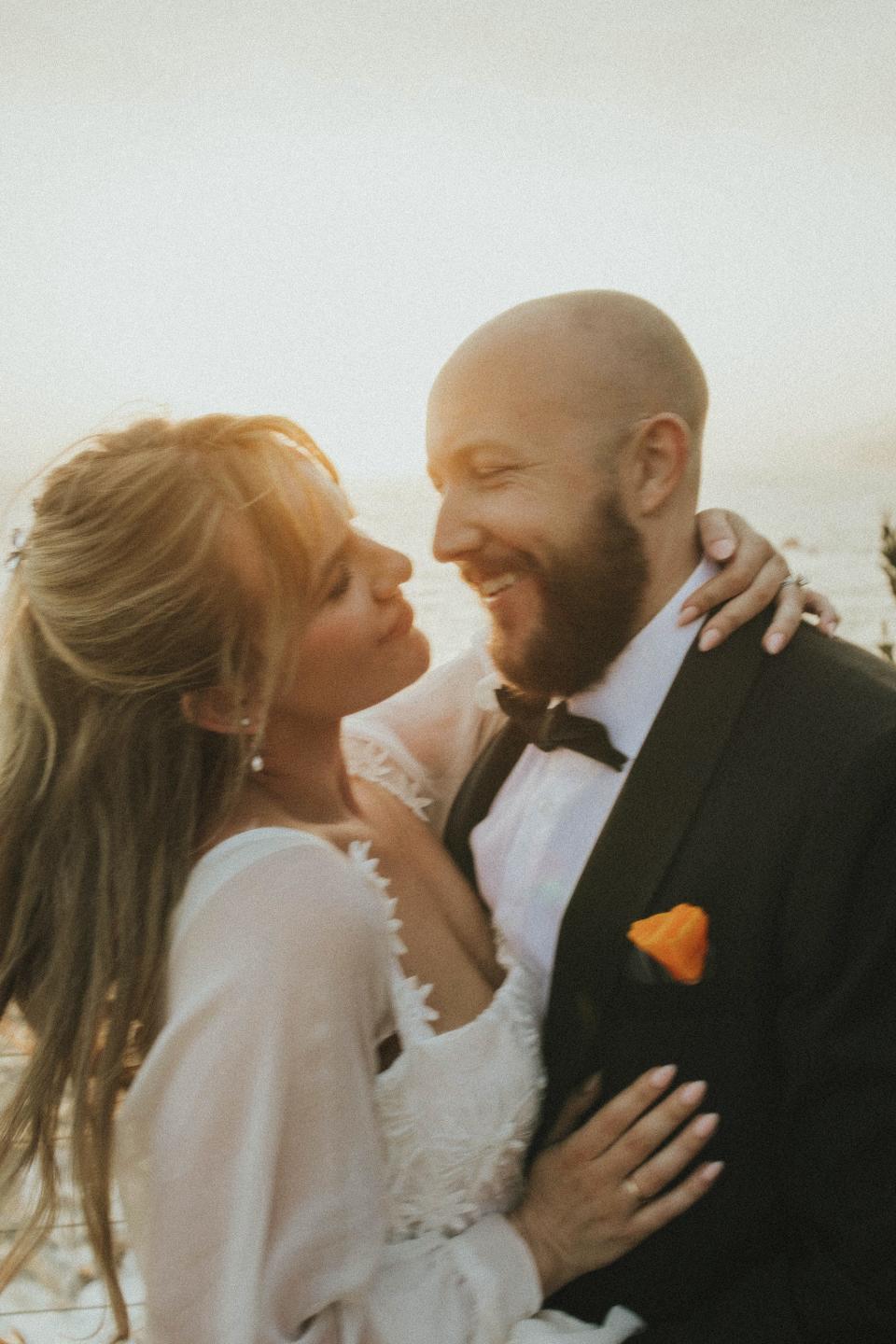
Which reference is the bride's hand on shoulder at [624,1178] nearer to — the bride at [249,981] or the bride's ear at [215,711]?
the bride at [249,981]

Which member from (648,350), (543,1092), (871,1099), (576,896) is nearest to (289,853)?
(576,896)

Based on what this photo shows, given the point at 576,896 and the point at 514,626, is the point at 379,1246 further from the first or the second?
the point at 514,626

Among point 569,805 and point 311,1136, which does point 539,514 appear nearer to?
point 569,805

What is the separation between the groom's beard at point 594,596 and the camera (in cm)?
210

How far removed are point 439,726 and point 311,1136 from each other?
3.95ft

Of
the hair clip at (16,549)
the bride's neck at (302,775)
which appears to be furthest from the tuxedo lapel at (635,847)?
the hair clip at (16,549)

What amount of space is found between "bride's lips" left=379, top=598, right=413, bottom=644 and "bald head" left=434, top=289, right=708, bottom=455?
18.5 inches

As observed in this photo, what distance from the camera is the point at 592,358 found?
2.05 metres

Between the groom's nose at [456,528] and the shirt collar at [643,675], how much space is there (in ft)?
1.26

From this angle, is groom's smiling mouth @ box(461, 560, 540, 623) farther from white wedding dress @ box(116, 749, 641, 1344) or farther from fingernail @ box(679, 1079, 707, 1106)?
Result: fingernail @ box(679, 1079, 707, 1106)

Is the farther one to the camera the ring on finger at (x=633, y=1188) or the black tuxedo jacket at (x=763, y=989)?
the ring on finger at (x=633, y=1188)

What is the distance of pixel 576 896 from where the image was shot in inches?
72.7

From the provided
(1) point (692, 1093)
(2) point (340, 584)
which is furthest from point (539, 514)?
(1) point (692, 1093)

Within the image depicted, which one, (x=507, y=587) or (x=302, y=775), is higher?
(x=507, y=587)
